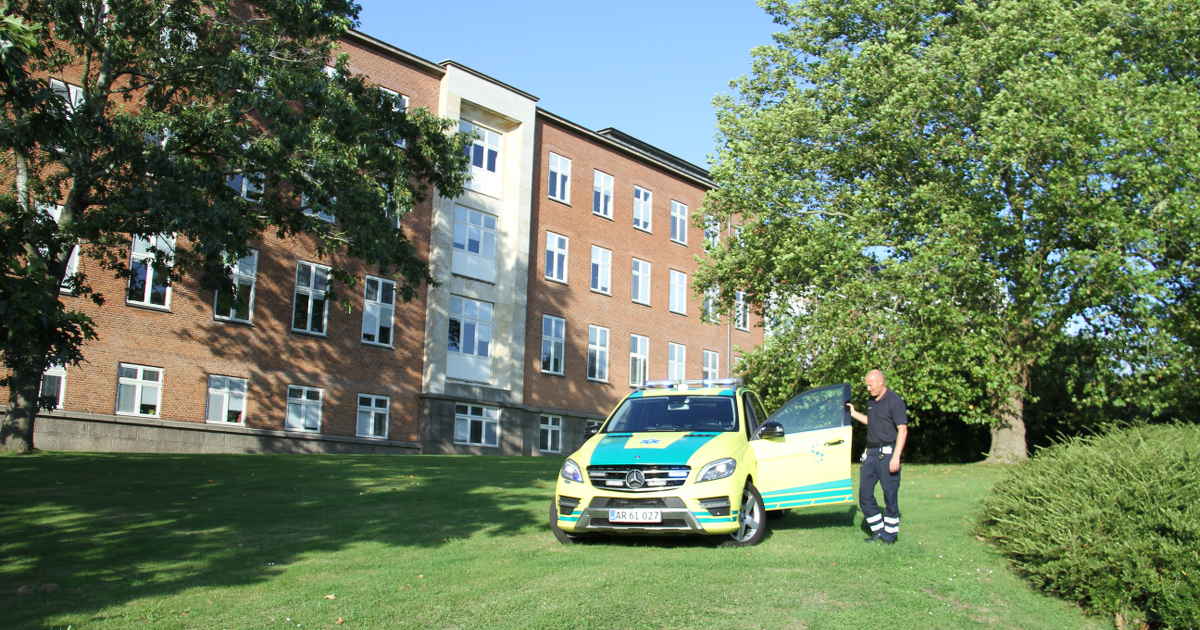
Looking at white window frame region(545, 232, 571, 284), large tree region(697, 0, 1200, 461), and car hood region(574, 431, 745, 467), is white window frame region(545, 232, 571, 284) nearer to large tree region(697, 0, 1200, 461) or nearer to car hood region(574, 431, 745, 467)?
large tree region(697, 0, 1200, 461)

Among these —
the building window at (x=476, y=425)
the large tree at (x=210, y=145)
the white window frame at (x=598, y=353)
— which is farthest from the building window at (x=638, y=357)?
the large tree at (x=210, y=145)

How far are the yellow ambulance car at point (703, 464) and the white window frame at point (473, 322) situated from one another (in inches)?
935

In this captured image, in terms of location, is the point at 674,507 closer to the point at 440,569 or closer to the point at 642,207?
the point at 440,569

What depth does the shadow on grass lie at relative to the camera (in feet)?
28.4

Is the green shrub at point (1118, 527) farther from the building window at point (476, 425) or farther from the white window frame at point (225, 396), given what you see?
the building window at point (476, 425)

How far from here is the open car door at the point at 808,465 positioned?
10.9 m

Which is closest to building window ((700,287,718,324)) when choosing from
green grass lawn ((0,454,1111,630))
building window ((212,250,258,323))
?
building window ((212,250,258,323))

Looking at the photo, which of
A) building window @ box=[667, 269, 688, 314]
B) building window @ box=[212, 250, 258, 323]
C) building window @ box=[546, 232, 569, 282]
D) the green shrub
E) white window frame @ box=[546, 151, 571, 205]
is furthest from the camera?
building window @ box=[667, 269, 688, 314]

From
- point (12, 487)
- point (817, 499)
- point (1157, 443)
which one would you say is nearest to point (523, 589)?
point (817, 499)

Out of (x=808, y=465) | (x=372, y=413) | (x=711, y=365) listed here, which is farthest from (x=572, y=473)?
(x=711, y=365)

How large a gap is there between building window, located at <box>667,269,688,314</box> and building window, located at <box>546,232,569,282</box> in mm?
7014

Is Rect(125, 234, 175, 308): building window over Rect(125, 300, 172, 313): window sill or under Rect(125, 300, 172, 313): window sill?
over

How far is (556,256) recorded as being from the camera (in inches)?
1558

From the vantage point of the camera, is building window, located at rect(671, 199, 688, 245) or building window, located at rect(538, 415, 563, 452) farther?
building window, located at rect(671, 199, 688, 245)
